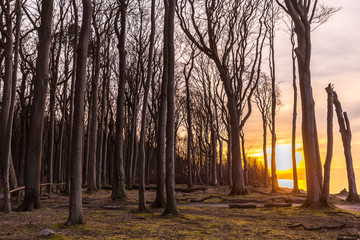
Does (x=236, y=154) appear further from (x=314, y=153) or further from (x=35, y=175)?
(x=35, y=175)

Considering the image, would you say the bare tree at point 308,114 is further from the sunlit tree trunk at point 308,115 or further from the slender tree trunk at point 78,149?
the slender tree trunk at point 78,149

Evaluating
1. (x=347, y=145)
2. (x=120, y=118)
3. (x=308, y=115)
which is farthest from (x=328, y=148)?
(x=120, y=118)

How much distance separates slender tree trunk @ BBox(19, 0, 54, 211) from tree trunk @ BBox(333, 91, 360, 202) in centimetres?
1364

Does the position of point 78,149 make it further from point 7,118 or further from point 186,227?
point 7,118

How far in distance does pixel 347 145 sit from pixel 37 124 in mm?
14896

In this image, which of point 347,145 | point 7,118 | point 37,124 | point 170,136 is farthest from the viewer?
point 347,145

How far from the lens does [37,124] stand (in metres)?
11.3

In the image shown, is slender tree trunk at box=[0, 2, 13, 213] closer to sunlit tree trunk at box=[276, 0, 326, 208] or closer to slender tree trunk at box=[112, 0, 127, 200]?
slender tree trunk at box=[112, 0, 127, 200]

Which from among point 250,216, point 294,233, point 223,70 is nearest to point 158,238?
point 294,233

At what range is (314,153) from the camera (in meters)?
12.2

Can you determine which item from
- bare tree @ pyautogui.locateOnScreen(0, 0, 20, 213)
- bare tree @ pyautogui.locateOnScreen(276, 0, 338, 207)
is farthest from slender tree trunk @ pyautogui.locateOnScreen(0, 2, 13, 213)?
bare tree @ pyautogui.locateOnScreen(276, 0, 338, 207)

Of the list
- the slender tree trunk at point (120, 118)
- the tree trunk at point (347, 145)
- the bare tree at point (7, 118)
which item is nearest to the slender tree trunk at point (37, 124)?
the bare tree at point (7, 118)

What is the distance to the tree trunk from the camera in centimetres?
1653

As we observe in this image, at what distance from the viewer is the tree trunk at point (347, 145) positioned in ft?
Result: 54.2
